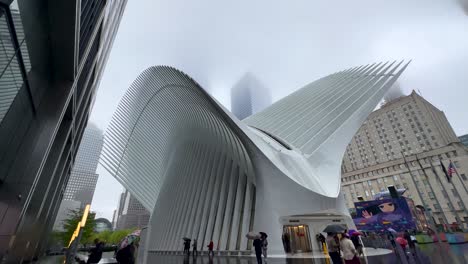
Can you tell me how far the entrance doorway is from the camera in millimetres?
17967

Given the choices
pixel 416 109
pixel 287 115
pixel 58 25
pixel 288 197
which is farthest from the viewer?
pixel 416 109

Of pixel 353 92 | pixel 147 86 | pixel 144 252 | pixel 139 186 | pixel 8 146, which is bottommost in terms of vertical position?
pixel 144 252

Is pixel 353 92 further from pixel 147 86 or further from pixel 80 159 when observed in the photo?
pixel 80 159

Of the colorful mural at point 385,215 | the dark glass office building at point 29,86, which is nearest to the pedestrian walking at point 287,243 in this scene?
the dark glass office building at point 29,86

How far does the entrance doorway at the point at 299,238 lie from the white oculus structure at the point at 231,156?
0.10m

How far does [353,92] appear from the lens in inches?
1161

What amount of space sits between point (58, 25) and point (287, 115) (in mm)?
29645

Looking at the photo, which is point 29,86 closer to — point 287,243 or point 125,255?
point 125,255

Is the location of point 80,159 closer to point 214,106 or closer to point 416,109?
point 214,106

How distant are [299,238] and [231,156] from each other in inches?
386

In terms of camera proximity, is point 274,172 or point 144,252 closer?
point 144,252

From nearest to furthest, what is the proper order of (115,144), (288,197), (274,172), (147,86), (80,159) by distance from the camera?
(288,197) → (274,172) → (147,86) → (115,144) → (80,159)

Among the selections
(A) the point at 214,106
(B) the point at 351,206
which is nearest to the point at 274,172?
(A) the point at 214,106

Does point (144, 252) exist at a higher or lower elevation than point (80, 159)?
lower
